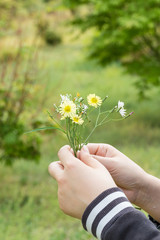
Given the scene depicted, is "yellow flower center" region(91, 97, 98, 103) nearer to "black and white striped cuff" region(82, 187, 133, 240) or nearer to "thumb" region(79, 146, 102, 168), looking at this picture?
"thumb" region(79, 146, 102, 168)

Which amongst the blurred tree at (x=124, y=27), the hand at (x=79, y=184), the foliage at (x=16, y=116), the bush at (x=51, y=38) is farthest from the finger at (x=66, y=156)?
the bush at (x=51, y=38)

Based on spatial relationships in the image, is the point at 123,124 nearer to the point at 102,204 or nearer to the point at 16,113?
the point at 16,113

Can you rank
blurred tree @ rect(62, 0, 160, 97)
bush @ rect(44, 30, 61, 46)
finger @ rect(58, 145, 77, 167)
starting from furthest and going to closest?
1. bush @ rect(44, 30, 61, 46)
2. blurred tree @ rect(62, 0, 160, 97)
3. finger @ rect(58, 145, 77, 167)

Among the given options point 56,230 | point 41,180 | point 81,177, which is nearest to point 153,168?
point 41,180

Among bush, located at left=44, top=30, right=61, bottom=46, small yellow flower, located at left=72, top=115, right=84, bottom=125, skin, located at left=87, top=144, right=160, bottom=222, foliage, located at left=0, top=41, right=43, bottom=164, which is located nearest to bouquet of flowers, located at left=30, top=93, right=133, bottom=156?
small yellow flower, located at left=72, top=115, right=84, bottom=125

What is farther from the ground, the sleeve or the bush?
the sleeve
